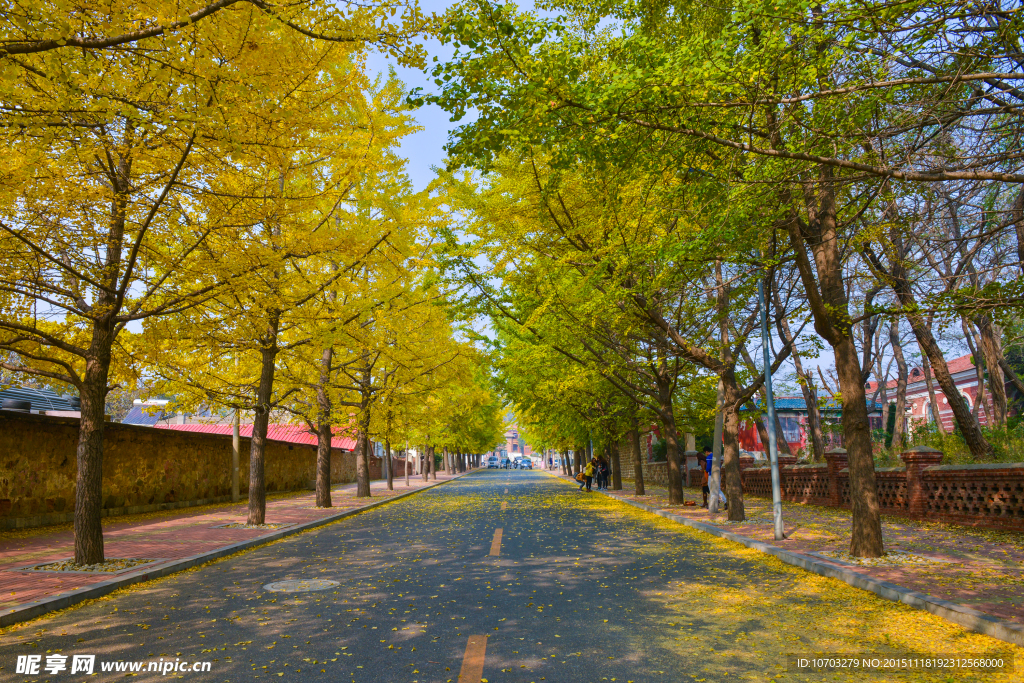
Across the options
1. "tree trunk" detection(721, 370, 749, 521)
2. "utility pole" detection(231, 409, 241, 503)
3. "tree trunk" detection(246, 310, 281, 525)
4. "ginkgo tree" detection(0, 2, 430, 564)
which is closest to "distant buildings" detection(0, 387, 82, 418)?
"utility pole" detection(231, 409, 241, 503)

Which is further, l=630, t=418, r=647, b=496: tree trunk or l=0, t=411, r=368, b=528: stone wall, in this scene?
l=630, t=418, r=647, b=496: tree trunk

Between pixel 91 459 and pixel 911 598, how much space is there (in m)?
11.0

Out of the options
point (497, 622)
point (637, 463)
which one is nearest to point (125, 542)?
point (497, 622)

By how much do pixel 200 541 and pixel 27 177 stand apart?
737 centimetres

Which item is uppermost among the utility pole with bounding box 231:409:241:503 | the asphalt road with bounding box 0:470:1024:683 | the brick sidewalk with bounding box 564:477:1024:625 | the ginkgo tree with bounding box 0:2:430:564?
the ginkgo tree with bounding box 0:2:430:564

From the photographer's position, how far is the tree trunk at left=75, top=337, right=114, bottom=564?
9.10 m

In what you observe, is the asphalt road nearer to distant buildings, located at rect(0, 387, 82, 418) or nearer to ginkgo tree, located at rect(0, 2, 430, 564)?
ginkgo tree, located at rect(0, 2, 430, 564)

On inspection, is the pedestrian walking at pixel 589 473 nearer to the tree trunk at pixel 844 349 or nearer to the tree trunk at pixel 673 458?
the tree trunk at pixel 673 458

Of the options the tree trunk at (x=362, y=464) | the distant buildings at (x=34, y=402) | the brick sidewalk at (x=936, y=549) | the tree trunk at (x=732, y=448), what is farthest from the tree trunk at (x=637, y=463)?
the distant buildings at (x=34, y=402)

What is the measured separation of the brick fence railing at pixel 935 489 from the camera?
453 inches

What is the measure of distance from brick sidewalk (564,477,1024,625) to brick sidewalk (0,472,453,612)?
9941mm

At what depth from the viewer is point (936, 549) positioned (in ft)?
32.2

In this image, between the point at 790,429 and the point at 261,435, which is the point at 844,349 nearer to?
the point at 261,435

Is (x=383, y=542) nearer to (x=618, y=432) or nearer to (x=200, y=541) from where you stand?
(x=200, y=541)
